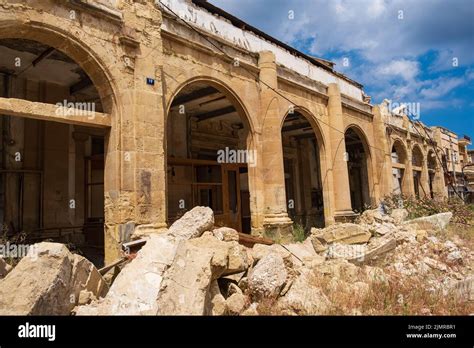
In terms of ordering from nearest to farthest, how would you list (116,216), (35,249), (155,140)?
(35,249), (116,216), (155,140)

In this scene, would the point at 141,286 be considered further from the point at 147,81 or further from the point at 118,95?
the point at 147,81

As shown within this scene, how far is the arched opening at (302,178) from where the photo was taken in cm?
1623

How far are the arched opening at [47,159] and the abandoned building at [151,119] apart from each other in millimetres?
29

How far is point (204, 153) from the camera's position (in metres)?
12.4

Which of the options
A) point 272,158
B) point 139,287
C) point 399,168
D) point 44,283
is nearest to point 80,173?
point 272,158

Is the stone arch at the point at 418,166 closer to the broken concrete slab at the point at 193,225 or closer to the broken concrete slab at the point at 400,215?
the broken concrete slab at the point at 400,215

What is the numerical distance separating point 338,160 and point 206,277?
9.10 m

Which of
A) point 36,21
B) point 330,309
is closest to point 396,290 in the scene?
point 330,309

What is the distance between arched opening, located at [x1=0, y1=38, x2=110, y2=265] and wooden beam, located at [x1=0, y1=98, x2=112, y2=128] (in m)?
1.81

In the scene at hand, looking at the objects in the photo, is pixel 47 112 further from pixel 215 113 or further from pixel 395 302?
pixel 215 113

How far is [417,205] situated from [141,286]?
1258 centimetres

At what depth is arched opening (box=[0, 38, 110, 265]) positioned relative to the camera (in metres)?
7.97

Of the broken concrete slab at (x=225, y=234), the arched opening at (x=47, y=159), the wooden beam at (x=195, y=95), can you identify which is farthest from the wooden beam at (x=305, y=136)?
the broken concrete slab at (x=225, y=234)

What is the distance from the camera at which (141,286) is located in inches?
144
